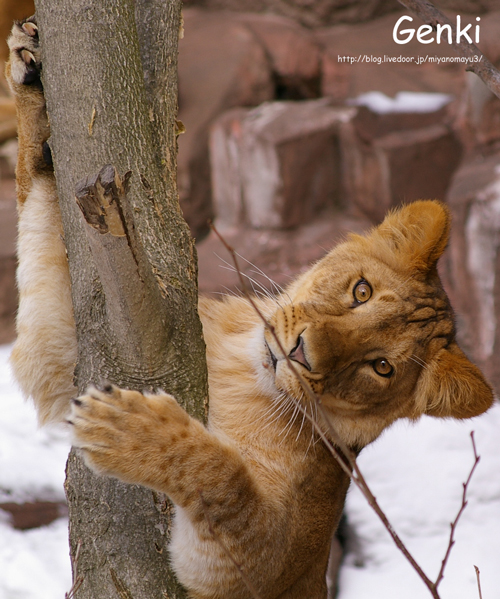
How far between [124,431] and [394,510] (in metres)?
3.92

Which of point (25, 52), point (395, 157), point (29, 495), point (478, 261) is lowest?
point (29, 495)

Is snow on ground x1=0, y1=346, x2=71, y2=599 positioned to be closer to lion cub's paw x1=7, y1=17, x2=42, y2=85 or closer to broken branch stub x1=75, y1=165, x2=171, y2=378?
lion cub's paw x1=7, y1=17, x2=42, y2=85

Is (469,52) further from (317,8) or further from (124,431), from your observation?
(317,8)

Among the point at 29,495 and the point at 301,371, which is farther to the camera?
the point at 29,495

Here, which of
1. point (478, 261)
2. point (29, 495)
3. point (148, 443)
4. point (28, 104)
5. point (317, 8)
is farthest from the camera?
point (317, 8)

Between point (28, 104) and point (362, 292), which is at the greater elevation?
point (28, 104)

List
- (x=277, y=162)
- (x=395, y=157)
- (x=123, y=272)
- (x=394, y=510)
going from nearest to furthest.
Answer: (x=123, y=272)
(x=394, y=510)
(x=277, y=162)
(x=395, y=157)

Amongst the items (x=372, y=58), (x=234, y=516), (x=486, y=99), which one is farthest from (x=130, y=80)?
(x=372, y=58)

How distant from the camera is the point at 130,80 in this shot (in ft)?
7.66

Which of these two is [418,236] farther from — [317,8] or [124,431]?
[317,8]

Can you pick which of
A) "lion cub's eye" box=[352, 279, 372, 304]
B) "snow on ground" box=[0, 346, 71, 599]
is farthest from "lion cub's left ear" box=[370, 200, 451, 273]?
"snow on ground" box=[0, 346, 71, 599]

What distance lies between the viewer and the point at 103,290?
2146 mm

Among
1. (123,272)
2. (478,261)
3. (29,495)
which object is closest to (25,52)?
(123,272)

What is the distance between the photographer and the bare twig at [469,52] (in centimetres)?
222
